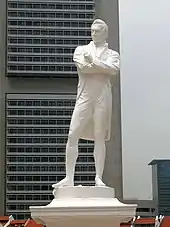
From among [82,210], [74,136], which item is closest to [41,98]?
[74,136]

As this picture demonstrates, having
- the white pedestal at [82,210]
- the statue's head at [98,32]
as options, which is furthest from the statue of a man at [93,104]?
the white pedestal at [82,210]

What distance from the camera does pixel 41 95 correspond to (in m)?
7.70

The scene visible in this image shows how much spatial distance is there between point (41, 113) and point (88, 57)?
102 inches

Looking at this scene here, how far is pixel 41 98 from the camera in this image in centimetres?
770

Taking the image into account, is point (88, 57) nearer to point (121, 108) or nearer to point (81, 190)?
point (81, 190)

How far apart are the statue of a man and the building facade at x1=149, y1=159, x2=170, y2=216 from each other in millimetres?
2067

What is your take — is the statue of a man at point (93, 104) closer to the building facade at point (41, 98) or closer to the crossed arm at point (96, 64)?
the crossed arm at point (96, 64)

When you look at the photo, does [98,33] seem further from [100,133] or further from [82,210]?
[82,210]

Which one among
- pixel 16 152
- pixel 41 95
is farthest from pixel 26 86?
pixel 16 152

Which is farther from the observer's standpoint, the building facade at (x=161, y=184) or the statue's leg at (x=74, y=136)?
the building facade at (x=161, y=184)

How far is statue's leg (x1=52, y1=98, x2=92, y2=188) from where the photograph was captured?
5.20 meters

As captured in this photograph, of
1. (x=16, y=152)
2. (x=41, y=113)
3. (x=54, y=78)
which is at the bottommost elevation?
(x=16, y=152)

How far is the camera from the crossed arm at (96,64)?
17.1 feet

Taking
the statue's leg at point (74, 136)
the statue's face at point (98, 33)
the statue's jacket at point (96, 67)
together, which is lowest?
the statue's leg at point (74, 136)
